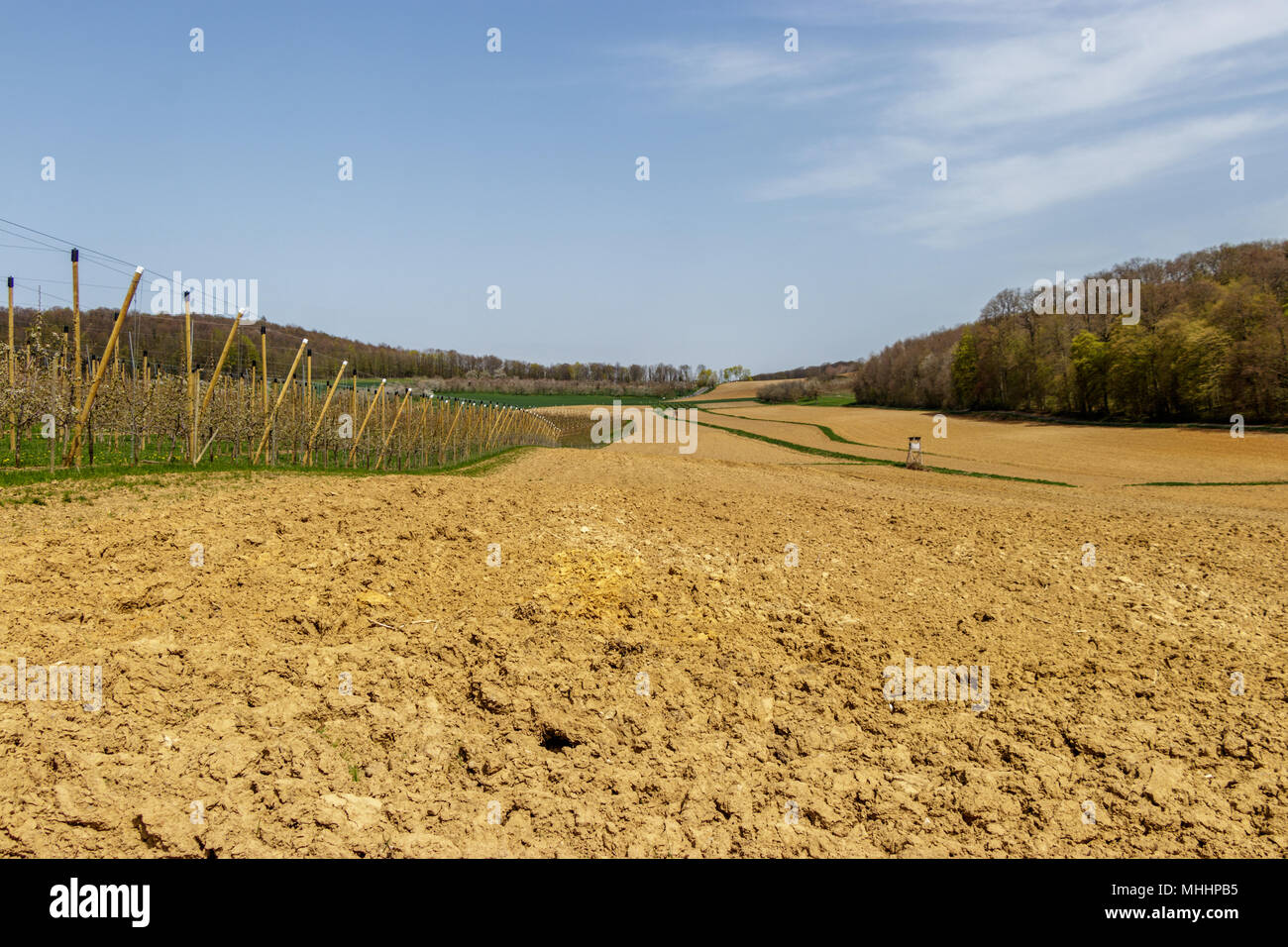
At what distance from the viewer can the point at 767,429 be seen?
67.9 metres

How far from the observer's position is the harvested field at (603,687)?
4801 millimetres

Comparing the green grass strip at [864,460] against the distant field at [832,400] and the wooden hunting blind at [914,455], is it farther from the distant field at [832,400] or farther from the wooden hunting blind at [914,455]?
the distant field at [832,400]

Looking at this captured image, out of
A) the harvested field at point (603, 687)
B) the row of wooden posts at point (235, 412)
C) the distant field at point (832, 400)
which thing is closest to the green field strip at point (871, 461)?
the harvested field at point (603, 687)

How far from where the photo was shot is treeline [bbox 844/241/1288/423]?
171 ft

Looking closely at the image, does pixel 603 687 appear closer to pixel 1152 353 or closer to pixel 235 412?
pixel 235 412

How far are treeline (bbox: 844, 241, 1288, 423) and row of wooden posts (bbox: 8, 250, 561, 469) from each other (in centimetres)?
5538

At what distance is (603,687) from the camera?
6.59 m

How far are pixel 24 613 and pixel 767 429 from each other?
64.1 metres

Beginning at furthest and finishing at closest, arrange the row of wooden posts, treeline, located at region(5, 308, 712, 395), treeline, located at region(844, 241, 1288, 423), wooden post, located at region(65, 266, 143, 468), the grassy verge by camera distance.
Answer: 1. treeline, located at region(844, 241, 1288, 423)
2. treeline, located at region(5, 308, 712, 395)
3. the row of wooden posts
4. wooden post, located at region(65, 266, 143, 468)
5. the grassy verge

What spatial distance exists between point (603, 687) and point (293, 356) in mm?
40967

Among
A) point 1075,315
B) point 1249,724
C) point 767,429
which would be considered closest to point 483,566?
point 1249,724

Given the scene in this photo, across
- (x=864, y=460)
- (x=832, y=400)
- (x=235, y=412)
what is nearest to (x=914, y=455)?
(x=864, y=460)

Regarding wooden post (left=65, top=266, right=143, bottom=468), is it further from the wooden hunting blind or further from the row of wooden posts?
the wooden hunting blind

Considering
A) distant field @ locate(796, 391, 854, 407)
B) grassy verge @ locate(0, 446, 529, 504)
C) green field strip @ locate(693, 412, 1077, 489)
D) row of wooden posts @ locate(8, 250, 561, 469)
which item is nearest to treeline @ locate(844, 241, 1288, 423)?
distant field @ locate(796, 391, 854, 407)
